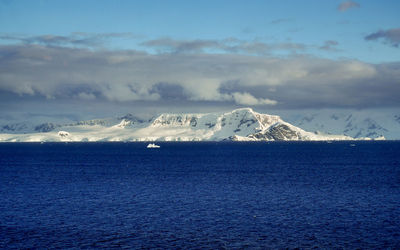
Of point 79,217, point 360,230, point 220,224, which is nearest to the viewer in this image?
point 360,230

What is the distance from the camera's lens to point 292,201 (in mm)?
77750

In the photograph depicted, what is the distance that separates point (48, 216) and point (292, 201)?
40.0 meters

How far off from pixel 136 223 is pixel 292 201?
3022 centimetres

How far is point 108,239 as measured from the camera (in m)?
51.9

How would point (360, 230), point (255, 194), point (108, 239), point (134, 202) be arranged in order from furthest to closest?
1. point (255, 194)
2. point (134, 202)
3. point (360, 230)
4. point (108, 239)

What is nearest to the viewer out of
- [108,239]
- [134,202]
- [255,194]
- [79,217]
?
[108,239]

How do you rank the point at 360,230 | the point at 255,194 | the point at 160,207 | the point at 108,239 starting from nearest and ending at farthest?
the point at 108,239
the point at 360,230
the point at 160,207
the point at 255,194

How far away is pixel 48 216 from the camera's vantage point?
64.6m

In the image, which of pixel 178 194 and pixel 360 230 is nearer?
pixel 360 230

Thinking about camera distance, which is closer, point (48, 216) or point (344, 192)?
point (48, 216)

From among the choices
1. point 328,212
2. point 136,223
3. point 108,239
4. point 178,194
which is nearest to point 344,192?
point 328,212

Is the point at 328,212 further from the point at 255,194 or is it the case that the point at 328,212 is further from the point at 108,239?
the point at 108,239

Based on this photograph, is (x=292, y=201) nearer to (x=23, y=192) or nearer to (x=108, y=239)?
(x=108, y=239)

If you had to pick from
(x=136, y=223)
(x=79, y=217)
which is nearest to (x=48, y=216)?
(x=79, y=217)
